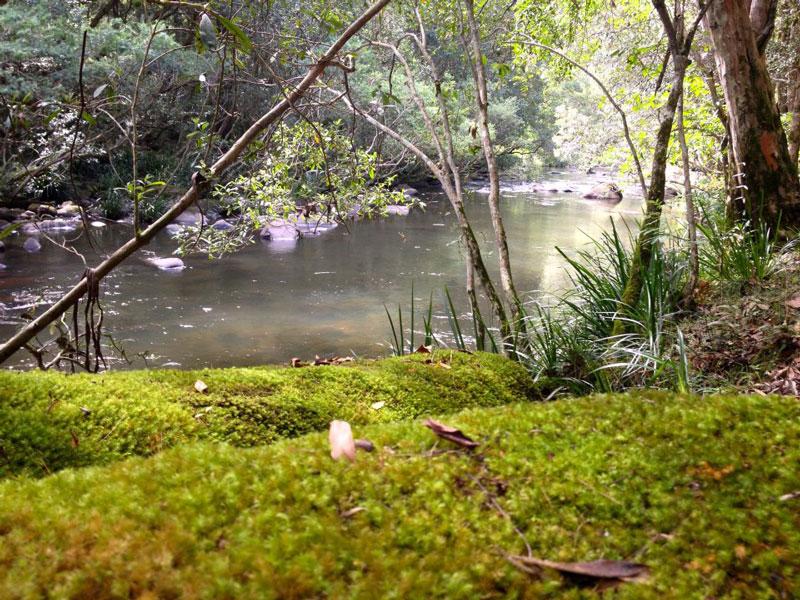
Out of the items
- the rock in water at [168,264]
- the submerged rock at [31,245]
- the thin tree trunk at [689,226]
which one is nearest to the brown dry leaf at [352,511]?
the thin tree trunk at [689,226]

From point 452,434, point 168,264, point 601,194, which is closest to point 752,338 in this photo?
point 452,434

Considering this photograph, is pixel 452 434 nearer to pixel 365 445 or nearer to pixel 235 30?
pixel 365 445

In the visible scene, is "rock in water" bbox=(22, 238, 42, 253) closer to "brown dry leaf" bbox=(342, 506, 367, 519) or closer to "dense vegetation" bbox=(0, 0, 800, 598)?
"dense vegetation" bbox=(0, 0, 800, 598)

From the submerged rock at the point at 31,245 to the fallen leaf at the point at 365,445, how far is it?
13.9 meters

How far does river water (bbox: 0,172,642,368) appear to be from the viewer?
28.3 ft

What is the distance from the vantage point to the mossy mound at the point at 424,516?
799mm

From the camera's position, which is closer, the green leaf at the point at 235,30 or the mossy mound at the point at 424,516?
the mossy mound at the point at 424,516

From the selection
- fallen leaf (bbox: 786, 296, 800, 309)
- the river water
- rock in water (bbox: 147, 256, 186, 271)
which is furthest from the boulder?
fallen leaf (bbox: 786, 296, 800, 309)

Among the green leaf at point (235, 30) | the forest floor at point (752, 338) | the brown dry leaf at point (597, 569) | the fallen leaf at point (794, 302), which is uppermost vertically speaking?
the green leaf at point (235, 30)

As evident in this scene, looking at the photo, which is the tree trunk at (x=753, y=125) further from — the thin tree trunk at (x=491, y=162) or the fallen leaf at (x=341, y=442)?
the fallen leaf at (x=341, y=442)

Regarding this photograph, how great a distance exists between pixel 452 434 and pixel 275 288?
10.8 m

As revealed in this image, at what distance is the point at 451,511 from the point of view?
0.96 metres

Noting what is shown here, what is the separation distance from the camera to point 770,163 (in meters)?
4.70

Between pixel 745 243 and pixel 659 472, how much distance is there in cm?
394
